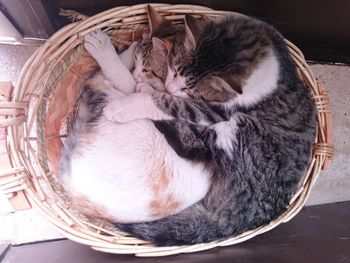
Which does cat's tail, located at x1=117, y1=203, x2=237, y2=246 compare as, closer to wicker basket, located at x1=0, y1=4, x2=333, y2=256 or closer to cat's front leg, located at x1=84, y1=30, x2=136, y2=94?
wicker basket, located at x1=0, y1=4, x2=333, y2=256

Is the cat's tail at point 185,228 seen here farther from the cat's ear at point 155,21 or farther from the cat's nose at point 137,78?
the cat's ear at point 155,21

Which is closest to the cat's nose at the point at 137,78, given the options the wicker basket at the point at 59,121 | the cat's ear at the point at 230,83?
the wicker basket at the point at 59,121

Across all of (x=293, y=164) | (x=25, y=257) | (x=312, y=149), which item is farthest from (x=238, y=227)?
(x=25, y=257)

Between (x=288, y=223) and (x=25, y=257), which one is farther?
(x=288, y=223)

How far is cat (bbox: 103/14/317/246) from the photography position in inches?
35.3

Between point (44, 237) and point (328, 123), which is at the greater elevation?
point (328, 123)

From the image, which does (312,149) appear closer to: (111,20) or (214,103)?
(214,103)

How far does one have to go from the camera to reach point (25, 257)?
0.92 meters

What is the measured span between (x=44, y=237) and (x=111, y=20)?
775 millimetres

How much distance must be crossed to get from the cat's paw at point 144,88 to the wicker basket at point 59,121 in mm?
142

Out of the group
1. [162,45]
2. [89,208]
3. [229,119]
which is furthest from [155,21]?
[89,208]

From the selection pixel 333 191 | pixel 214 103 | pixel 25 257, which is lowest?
pixel 333 191

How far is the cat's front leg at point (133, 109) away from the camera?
859mm

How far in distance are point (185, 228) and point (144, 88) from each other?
417 mm
